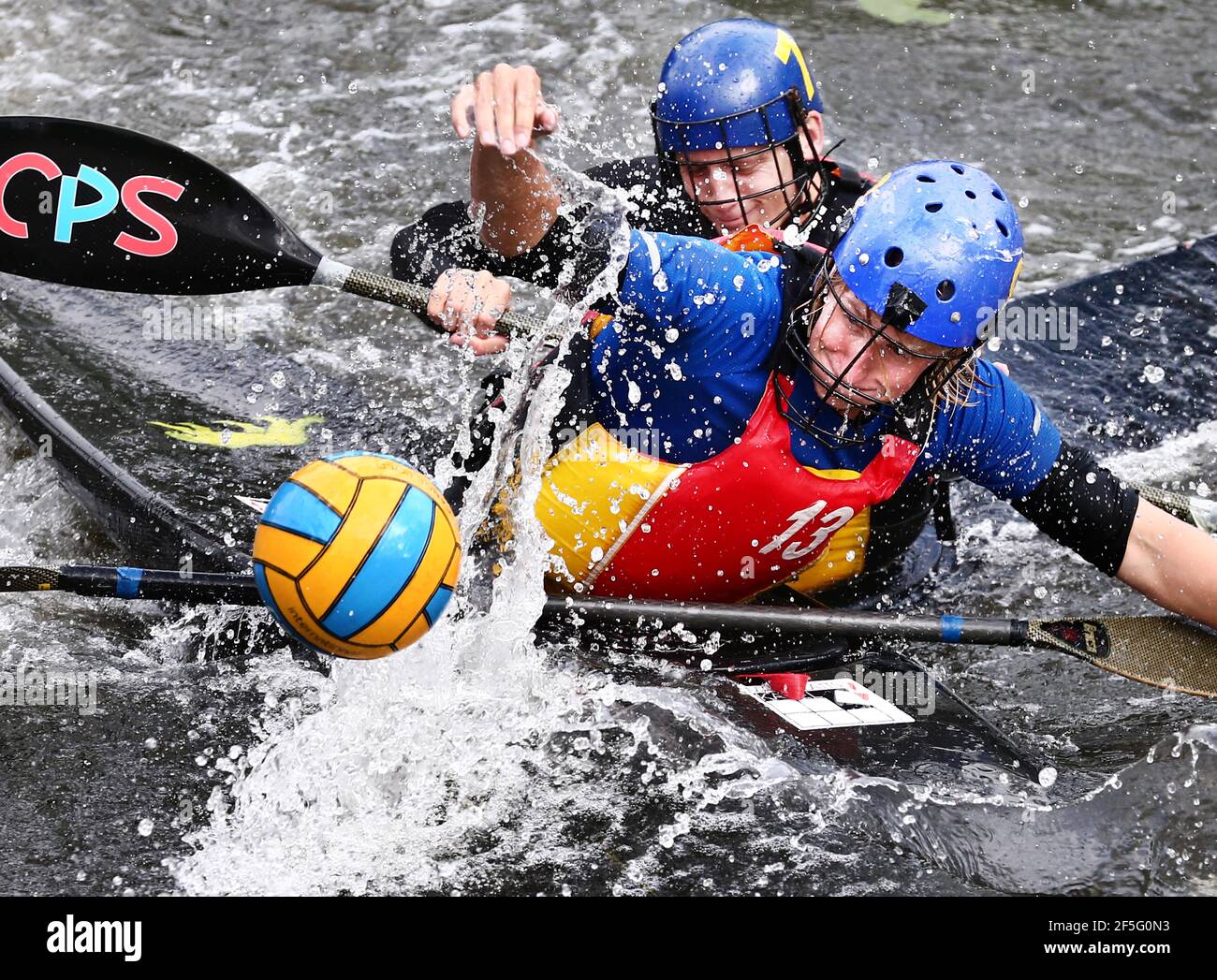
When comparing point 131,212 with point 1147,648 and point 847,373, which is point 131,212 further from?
point 1147,648

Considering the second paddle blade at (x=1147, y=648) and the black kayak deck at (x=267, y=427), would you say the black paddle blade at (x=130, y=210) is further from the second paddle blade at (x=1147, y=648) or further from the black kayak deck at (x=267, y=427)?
the second paddle blade at (x=1147, y=648)

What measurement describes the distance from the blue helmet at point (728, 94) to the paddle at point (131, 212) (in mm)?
667

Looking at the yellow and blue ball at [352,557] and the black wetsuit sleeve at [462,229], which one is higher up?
the black wetsuit sleeve at [462,229]

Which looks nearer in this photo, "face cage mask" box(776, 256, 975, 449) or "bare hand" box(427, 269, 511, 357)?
"face cage mask" box(776, 256, 975, 449)

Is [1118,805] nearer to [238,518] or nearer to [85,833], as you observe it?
[85,833]

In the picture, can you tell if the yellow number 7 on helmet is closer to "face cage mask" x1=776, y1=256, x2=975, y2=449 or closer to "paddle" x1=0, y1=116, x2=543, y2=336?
"paddle" x1=0, y1=116, x2=543, y2=336

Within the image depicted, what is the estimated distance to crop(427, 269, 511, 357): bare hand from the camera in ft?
11.4

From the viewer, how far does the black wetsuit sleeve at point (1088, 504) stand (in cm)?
327

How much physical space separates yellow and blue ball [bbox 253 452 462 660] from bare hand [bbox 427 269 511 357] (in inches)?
28.5

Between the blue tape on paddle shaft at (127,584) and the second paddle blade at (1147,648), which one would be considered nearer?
the blue tape on paddle shaft at (127,584)

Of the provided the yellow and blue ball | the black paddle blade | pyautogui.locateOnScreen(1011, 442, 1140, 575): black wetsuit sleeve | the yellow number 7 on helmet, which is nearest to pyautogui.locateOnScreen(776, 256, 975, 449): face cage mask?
pyautogui.locateOnScreen(1011, 442, 1140, 575): black wetsuit sleeve

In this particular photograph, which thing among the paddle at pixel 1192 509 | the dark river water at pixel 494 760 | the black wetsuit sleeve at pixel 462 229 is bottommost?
the dark river water at pixel 494 760

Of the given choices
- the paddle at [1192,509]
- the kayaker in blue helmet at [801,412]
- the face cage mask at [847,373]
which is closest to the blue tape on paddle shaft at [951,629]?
the kayaker in blue helmet at [801,412]

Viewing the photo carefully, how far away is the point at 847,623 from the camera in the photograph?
3.26 metres
